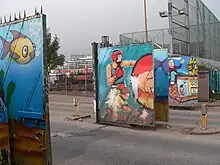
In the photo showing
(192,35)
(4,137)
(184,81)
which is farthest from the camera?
(192,35)

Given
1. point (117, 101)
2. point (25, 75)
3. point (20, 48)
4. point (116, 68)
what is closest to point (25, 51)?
point (20, 48)

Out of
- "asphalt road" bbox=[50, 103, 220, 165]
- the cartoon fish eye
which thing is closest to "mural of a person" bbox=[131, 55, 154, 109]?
"asphalt road" bbox=[50, 103, 220, 165]

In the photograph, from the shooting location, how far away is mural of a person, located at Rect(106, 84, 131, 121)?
11883mm

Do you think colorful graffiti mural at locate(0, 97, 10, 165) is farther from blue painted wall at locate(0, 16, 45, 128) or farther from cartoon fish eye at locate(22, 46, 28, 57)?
cartoon fish eye at locate(22, 46, 28, 57)

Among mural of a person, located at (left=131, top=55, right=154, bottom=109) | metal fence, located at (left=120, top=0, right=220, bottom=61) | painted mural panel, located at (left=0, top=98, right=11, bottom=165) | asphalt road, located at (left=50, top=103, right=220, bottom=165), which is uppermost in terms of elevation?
metal fence, located at (left=120, top=0, right=220, bottom=61)

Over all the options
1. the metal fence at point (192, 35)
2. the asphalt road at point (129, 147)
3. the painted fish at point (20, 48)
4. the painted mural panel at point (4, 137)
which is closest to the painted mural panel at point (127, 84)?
the asphalt road at point (129, 147)

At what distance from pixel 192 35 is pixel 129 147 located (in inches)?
894

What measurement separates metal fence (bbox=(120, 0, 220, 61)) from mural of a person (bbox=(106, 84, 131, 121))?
32.8 ft

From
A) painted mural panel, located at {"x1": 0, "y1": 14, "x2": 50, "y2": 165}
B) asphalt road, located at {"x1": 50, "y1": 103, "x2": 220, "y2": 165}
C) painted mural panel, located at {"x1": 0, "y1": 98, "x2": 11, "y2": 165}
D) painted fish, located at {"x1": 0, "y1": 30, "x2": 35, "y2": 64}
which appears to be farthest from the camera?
asphalt road, located at {"x1": 50, "y1": 103, "x2": 220, "y2": 165}

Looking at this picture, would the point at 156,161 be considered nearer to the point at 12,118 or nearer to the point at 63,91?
the point at 12,118

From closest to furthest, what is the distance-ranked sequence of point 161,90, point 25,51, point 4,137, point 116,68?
point 25,51 < point 4,137 < point 116,68 < point 161,90

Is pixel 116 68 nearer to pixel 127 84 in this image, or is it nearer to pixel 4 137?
pixel 127 84

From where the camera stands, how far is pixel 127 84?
38.7 ft

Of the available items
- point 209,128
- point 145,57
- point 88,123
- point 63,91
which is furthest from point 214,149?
point 63,91
